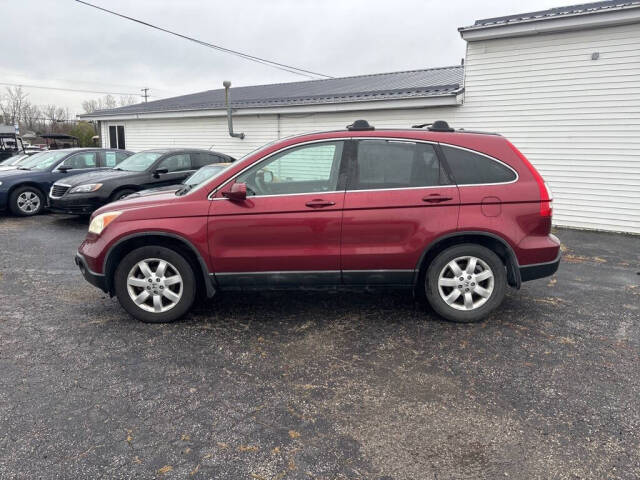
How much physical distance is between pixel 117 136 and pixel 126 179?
11.7 metres

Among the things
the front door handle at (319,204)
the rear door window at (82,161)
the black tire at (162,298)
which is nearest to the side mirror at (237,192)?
the front door handle at (319,204)

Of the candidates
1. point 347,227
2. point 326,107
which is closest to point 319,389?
point 347,227

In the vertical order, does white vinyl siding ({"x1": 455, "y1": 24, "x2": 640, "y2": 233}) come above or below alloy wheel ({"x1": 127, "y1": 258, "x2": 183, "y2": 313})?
above

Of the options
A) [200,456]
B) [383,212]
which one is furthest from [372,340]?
[200,456]

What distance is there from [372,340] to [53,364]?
2.40 meters

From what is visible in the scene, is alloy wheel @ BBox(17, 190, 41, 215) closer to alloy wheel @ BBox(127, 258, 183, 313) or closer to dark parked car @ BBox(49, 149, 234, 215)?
dark parked car @ BBox(49, 149, 234, 215)

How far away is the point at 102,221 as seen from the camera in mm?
3828

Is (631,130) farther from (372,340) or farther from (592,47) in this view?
(372,340)

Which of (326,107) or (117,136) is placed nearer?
(326,107)

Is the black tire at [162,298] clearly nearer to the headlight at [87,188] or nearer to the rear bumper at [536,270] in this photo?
the rear bumper at [536,270]

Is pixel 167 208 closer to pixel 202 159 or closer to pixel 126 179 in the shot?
pixel 126 179

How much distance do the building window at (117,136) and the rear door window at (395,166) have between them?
55.9 feet

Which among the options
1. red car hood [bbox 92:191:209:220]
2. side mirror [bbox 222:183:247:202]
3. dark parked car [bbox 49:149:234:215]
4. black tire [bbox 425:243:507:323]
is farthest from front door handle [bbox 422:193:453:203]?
dark parked car [bbox 49:149:234:215]

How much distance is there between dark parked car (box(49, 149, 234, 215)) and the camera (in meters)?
7.97
